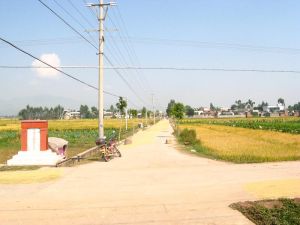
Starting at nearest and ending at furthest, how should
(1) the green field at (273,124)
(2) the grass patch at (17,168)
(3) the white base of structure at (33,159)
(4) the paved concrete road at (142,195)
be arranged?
1. (4) the paved concrete road at (142,195)
2. (2) the grass patch at (17,168)
3. (3) the white base of structure at (33,159)
4. (1) the green field at (273,124)

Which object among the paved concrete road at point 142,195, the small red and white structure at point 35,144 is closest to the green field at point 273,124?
the small red and white structure at point 35,144

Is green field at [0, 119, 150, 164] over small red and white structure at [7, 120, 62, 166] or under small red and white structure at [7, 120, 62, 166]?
under

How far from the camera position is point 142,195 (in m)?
10.4

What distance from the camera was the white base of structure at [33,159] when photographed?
1819 centimetres

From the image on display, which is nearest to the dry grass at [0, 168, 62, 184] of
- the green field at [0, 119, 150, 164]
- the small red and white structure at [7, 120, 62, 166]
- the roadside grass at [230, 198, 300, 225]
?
the small red and white structure at [7, 120, 62, 166]

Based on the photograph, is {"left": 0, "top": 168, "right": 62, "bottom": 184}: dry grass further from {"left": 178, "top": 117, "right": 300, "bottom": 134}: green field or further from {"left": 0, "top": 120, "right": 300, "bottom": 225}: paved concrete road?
{"left": 178, "top": 117, "right": 300, "bottom": 134}: green field

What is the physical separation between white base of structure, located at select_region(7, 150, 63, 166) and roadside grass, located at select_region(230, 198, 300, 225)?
1108 cm

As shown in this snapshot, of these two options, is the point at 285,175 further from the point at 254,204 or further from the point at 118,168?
the point at 118,168

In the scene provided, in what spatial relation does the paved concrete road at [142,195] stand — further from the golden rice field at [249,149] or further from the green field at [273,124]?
the green field at [273,124]

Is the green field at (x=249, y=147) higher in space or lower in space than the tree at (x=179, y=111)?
lower

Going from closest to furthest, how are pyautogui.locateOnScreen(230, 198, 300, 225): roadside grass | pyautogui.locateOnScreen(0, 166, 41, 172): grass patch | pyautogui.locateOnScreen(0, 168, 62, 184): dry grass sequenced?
1. pyautogui.locateOnScreen(230, 198, 300, 225): roadside grass
2. pyautogui.locateOnScreen(0, 168, 62, 184): dry grass
3. pyautogui.locateOnScreen(0, 166, 41, 172): grass patch

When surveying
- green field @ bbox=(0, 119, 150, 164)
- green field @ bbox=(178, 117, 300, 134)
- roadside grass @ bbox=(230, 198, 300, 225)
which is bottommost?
green field @ bbox=(0, 119, 150, 164)

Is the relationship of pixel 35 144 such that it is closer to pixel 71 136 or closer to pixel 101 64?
pixel 101 64

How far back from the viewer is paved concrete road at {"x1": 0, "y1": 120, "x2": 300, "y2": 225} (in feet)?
26.8
